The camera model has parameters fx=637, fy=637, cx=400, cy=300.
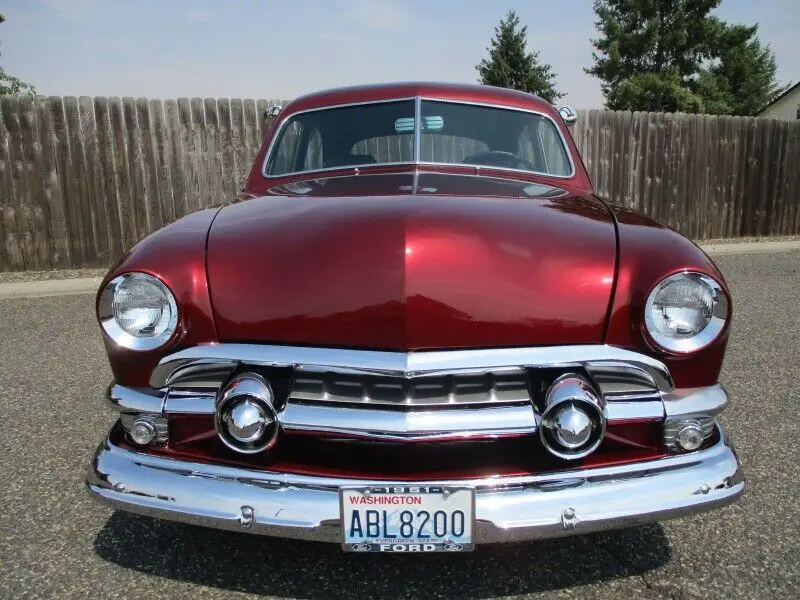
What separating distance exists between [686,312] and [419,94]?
1.80 meters

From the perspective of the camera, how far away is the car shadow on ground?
1914mm

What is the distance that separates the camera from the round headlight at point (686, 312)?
1760mm

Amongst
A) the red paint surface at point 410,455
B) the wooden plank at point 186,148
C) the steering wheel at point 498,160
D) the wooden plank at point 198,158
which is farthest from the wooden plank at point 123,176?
the red paint surface at point 410,455

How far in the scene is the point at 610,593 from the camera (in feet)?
6.20

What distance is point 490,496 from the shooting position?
5.32 feet

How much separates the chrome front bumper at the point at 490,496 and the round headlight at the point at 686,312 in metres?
0.32

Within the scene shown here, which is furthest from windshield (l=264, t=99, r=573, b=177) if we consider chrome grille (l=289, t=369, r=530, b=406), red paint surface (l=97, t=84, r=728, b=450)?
chrome grille (l=289, t=369, r=530, b=406)

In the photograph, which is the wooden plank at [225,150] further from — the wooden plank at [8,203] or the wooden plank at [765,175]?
the wooden plank at [765,175]

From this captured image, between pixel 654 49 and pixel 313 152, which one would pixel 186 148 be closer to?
pixel 313 152

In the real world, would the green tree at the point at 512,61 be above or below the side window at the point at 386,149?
above

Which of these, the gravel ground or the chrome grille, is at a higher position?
the chrome grille

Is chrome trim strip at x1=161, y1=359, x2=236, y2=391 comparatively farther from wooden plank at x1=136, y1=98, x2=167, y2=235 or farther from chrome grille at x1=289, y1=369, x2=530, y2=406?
wooden plank at x1=136, y1=98, x2=167, y2=235

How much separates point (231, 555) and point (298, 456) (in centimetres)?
58

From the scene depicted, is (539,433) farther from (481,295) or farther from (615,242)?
(615,242)
